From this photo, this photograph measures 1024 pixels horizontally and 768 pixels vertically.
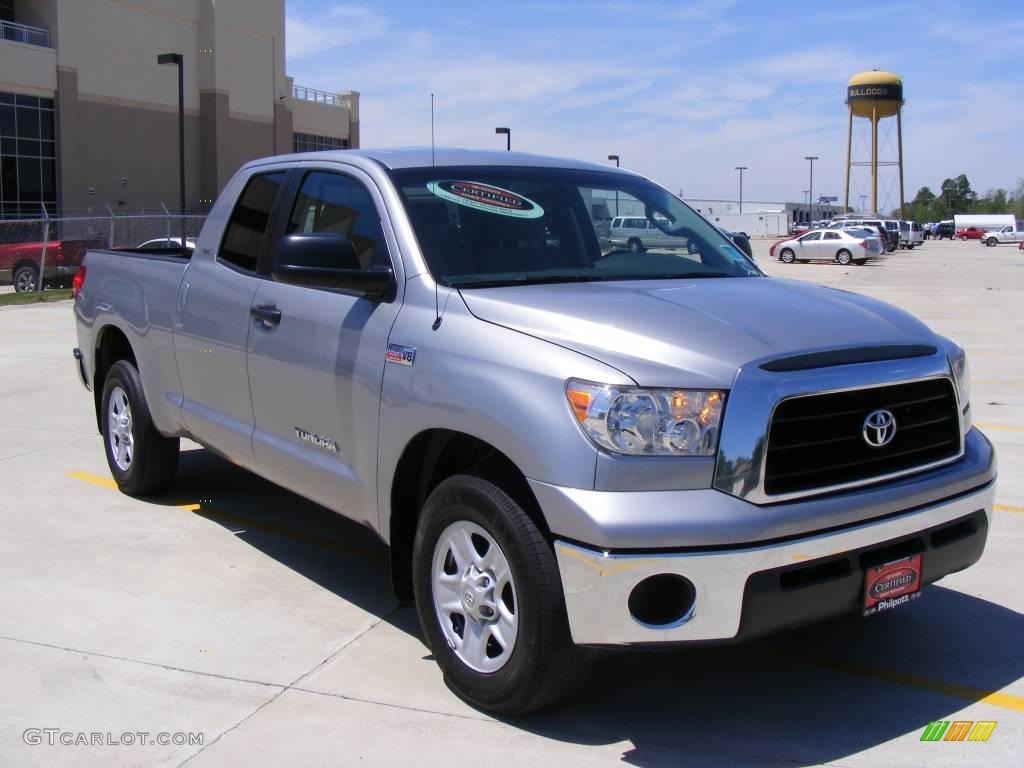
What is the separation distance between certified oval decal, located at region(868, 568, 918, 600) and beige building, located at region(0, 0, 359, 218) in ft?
152

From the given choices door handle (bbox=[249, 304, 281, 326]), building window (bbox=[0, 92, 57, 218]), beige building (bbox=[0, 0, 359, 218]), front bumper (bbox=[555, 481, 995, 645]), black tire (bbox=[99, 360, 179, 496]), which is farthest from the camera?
beige building (bbox=[0, 0, 359, 218])

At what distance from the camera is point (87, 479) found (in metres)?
7.39

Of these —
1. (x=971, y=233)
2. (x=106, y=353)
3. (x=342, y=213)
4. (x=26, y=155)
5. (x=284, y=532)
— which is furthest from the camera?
(x=971, y=233)

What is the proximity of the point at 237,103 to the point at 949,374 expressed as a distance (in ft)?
177

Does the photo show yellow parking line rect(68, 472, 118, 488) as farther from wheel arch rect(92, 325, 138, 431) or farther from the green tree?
the green tree

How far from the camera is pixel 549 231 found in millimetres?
4816

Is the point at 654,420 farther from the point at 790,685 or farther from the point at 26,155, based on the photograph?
the point at 26,155

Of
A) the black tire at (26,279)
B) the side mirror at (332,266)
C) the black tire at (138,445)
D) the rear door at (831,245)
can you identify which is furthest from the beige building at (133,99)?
the side mirror at (332,266)

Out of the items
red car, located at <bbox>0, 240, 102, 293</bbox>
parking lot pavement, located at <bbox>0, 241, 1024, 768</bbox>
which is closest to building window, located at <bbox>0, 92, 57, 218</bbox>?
red car, located at <bbox>0, 240, 102, 293</bbox>

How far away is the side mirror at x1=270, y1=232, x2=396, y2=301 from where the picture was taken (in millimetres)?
4328

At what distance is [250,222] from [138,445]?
176cm

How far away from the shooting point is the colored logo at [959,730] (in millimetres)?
3773

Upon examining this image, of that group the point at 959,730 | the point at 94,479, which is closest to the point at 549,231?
the point at 959,730

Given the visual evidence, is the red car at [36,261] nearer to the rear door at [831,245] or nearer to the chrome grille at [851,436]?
the chrome grille at [851,436]
